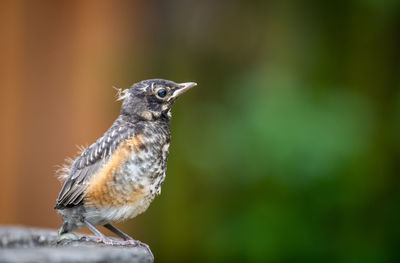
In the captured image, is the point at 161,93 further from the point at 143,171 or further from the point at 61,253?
the point at 61,253

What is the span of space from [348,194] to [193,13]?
1899 mm

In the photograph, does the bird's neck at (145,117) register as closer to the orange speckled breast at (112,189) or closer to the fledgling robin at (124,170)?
the fledgling robin at (124,170)

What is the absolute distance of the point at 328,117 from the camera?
331cm

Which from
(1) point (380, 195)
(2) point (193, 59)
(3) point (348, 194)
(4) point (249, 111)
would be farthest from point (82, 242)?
(2) point (193, 59)

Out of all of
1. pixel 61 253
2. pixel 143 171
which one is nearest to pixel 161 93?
pixel 143 171

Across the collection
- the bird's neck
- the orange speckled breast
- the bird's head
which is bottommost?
the orange speckled breast

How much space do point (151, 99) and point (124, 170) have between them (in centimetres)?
41

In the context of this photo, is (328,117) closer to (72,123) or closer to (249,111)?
(249,111)

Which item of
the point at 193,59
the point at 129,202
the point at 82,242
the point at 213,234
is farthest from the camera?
the point at 193,59

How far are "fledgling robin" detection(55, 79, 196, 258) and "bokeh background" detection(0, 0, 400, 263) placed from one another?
99 cm

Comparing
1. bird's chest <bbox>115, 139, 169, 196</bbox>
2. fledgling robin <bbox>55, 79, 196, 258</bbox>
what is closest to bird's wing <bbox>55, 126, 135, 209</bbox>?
fledgling robin <bbox>55, 79, 196, 258</bbox>

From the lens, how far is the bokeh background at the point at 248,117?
131 inches

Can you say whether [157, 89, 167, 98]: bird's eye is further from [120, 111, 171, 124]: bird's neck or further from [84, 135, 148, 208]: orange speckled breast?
[84, 135, 148, 208]: orange speckled breast

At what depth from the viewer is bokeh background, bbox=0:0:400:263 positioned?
3338 millimetres
